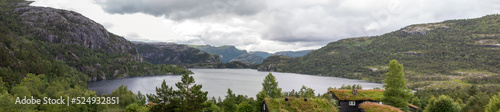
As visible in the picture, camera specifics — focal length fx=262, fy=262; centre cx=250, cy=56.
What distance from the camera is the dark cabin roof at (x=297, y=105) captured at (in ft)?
152

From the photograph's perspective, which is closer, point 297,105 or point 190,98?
point 297,105

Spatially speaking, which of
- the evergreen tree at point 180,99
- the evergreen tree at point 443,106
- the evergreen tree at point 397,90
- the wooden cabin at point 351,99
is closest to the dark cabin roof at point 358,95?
the wooden cabin at point 351,99

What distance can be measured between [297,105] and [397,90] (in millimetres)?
23732

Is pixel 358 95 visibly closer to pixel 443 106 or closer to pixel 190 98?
pixel 443 106

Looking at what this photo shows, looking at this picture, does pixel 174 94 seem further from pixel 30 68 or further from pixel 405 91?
pixel 30 68

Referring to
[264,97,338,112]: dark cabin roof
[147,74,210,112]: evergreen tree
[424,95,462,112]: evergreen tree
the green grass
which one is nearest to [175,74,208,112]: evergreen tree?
[147,74,210,112]: evergreen tree

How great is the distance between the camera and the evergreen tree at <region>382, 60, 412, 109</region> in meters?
55.0

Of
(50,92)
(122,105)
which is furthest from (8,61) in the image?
(122,105)

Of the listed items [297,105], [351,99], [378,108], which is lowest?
[351,99]

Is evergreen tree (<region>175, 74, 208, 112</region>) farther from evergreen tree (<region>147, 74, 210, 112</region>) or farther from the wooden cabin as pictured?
the wooden cabin

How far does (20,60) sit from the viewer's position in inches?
6767

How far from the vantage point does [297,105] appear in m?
47.3

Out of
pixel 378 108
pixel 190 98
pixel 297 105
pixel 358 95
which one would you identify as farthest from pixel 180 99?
pixel 358 95

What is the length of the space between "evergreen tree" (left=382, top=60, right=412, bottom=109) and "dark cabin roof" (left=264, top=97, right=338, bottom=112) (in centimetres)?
1610
